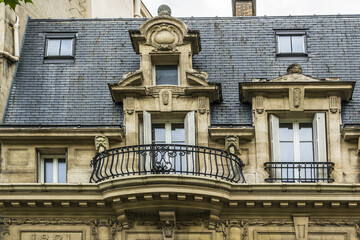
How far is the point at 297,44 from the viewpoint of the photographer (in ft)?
93.9

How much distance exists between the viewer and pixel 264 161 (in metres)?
25.3

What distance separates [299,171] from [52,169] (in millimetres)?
6117

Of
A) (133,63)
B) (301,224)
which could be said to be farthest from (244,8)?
(301,224)

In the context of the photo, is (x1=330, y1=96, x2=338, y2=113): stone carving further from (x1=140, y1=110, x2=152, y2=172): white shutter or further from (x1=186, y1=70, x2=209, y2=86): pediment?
(x1=140, y1=110, x2=152, y2=172): white shutter

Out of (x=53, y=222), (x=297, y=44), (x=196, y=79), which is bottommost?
(x=53, y=222)

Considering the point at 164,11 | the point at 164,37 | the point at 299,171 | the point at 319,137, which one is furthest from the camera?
the point at 164,11

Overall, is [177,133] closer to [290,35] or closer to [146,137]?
[146,137]

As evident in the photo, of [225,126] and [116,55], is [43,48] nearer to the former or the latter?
[116,55]

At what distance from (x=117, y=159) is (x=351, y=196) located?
5.59 metres

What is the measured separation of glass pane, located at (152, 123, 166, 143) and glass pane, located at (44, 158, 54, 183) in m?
2.64

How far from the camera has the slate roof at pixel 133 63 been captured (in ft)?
86.9

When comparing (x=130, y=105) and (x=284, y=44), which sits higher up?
(x=284, y=44)

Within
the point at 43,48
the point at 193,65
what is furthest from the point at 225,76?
the point at 43,48

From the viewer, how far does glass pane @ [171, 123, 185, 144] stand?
25.8 metres
